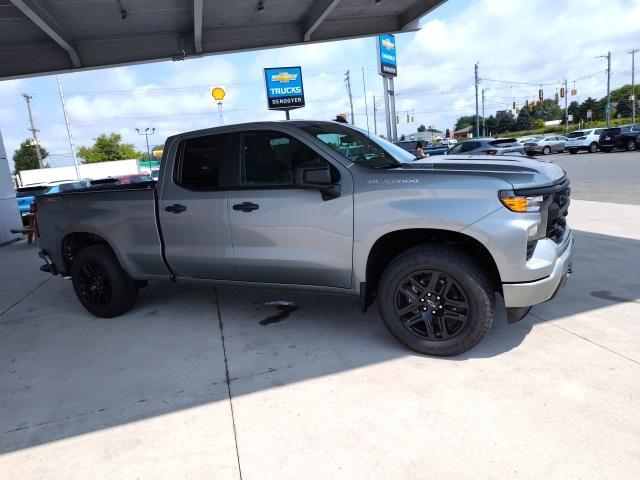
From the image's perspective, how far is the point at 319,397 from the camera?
326cm

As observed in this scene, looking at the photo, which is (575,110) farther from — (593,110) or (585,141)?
(585,141)

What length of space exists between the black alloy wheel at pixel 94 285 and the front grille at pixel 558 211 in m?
4.26

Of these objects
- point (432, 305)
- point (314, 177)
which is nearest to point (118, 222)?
point (314, 177)

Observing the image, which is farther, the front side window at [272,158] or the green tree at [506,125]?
the green tree at [506,125]

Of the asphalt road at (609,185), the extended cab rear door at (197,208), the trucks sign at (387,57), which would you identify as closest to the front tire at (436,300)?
the extended cab rear door at (197,208)

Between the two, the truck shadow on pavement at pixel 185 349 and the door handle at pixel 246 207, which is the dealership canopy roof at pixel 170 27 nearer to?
the door handle at pixel 246 207

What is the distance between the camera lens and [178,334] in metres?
4.59

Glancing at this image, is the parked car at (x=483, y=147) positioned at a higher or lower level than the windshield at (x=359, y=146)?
lower

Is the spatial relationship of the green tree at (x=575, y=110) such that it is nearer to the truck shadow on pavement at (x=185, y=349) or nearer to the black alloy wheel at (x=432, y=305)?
the truck shadow on pavement at (x=185, y=349)

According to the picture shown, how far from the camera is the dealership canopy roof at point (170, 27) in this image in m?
7.93

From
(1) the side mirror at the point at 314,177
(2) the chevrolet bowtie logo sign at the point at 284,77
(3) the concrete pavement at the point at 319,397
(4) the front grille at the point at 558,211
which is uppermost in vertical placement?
(2) the chevrolet bowtie logo sign at the point at 284,77

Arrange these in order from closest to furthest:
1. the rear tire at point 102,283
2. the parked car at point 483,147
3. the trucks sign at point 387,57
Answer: the rear tire at point 102,283, the parked car at point 483,147, the trucks sign at point 387,57

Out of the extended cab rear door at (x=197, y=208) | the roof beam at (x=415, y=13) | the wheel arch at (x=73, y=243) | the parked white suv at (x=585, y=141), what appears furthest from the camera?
the parked white suv at (x=585, y=141)

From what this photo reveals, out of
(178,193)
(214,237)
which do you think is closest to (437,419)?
(214,237)
